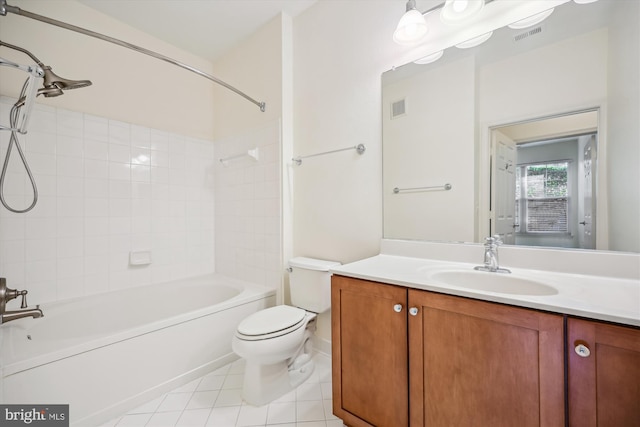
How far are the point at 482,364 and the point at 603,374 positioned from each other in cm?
27

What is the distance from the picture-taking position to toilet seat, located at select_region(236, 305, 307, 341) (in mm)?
1383

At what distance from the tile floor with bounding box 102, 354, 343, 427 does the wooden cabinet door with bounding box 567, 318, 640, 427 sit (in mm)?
1004

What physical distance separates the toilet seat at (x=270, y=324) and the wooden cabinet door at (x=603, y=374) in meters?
1.16

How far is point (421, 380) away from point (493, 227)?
0.78m

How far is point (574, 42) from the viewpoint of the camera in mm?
1056

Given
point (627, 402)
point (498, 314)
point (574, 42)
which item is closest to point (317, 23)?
point (574, 42)

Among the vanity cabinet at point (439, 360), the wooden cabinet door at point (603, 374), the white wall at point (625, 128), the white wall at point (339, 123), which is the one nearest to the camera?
the wooden cabinet door at point (603, 374)

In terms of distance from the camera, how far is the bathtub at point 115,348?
1164 millimetres

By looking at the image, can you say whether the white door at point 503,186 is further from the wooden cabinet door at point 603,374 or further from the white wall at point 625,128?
the wooden cabinet door at point 603,374

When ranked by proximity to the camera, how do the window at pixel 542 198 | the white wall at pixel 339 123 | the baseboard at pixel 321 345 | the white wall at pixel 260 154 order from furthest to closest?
the white wall at pixel 260 154, the baseboard at pixel 321 345, the white wall at pixel 339 123, the window at pixel 542 198

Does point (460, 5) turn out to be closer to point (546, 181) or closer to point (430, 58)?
point (430, 58)

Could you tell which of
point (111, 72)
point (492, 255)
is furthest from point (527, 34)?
point (111, 72)

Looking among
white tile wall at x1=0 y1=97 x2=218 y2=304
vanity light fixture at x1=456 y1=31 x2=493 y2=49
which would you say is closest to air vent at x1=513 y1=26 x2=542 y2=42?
vanity light fixture at x1=456 y1=31 x2=493 y2=49

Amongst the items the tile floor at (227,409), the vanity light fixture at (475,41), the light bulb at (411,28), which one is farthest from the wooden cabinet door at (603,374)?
the light bulb at (411,28)
